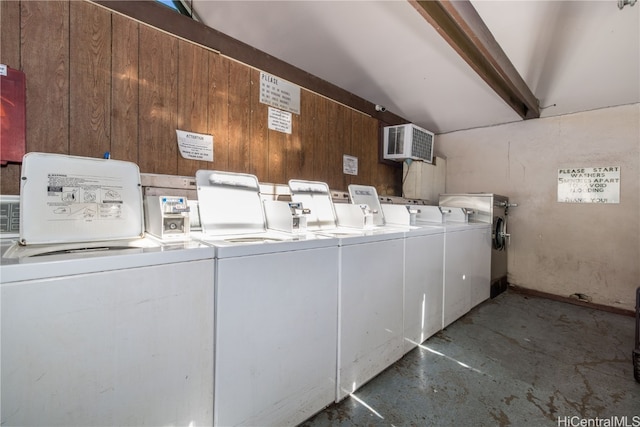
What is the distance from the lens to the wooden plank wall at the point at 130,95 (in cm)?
137

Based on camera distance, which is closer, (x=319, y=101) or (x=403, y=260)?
(x=403, y=260)

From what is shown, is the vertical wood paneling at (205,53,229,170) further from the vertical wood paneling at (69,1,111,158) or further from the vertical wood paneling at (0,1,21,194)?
the vertical wood paneling at (0,1,21,194)

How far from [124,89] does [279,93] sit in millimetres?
1131

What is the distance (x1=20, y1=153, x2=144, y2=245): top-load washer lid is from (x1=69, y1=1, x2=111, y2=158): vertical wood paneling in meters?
0.24

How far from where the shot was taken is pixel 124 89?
5.28ft

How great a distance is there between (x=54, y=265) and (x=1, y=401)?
0.36m

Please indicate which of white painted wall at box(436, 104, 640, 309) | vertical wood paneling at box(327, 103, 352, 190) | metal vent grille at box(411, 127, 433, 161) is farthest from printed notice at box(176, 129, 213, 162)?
white painted wall at box(436, 104, 640, 309)

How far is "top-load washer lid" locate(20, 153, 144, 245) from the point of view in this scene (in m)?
1.19

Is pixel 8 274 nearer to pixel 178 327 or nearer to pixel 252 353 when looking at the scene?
pixel 178 327

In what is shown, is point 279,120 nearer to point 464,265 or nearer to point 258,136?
point 258,136

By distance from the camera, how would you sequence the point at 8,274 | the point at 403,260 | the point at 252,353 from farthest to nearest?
the point at 403,260 → the point at 252,353 → the point at 8,274

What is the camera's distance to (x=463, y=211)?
3.21 meters

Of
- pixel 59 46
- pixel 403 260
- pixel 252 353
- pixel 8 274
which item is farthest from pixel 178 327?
pixel 59 46

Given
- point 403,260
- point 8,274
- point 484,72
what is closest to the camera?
point 8,274
